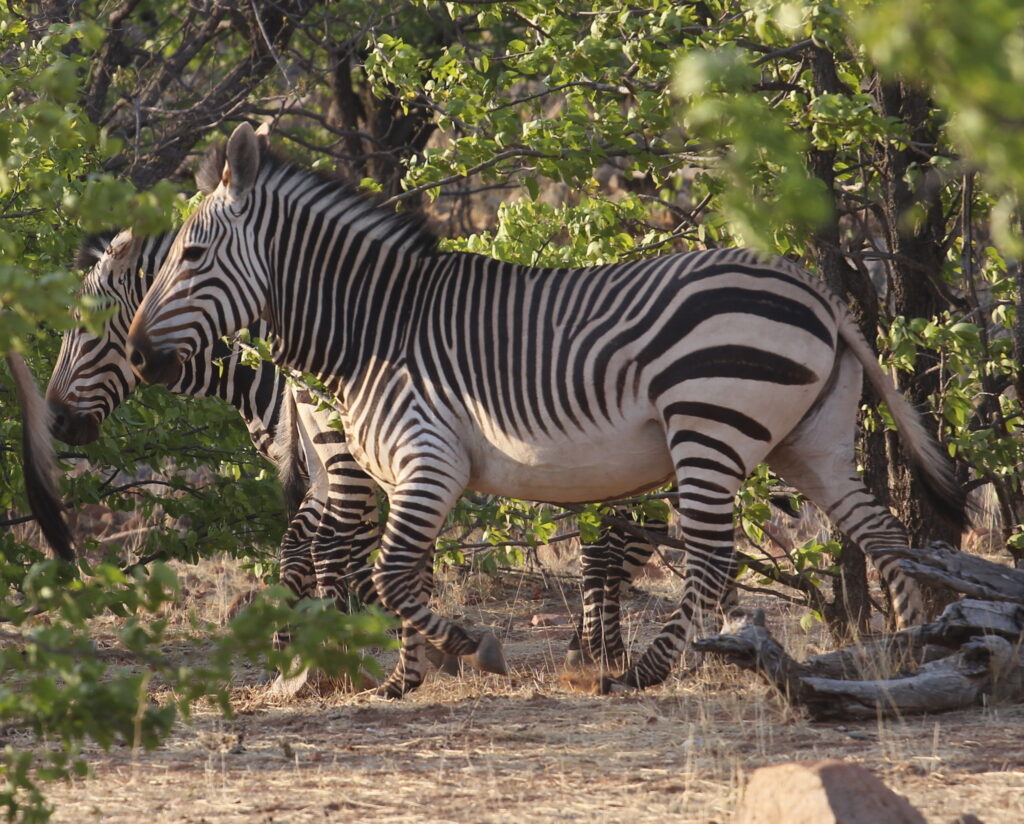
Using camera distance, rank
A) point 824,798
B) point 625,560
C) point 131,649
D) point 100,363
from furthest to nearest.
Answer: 1. point 625,560
2. point 100,363
3. point 824,798
4. point 131,649

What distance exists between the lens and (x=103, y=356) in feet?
22.0

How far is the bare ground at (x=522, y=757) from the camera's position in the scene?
397 cm

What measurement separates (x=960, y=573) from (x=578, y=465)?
164cm

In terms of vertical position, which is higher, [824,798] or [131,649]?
[131,649]

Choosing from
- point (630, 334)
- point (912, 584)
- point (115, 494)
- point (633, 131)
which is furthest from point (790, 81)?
point (115, 494)

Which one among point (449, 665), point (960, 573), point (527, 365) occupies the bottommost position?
point (449, 665)

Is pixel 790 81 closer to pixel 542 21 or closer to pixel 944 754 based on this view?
pixel 542 21

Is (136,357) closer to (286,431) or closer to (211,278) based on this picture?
(211,278)

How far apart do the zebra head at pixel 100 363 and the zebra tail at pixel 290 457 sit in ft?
2.67

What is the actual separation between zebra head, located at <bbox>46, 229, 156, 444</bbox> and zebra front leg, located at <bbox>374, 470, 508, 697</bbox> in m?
1.88

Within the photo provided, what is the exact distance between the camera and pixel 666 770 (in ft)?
14.2

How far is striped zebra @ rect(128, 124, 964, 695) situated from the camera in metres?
5.35

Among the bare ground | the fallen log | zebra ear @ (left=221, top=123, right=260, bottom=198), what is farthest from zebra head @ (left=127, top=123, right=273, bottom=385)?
the fallen log

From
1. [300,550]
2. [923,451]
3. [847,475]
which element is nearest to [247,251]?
[300,550]
